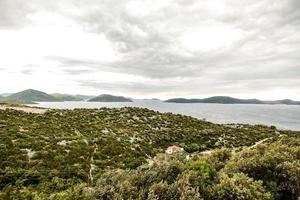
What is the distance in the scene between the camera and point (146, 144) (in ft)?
136

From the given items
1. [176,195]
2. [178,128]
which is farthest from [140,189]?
[178,128]

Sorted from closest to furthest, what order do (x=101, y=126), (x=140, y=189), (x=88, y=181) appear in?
(x=140, y=189)
(x=88, y=181)
(x=101, y=126)

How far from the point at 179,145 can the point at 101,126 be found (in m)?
15.7

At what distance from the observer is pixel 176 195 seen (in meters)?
10.9

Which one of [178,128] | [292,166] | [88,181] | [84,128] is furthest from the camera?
[178,128]

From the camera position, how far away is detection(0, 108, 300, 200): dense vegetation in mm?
11719

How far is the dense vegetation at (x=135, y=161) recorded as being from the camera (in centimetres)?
1172

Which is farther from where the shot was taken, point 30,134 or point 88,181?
point 30,134

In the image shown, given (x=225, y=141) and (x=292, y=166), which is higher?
(x=292, y=166)

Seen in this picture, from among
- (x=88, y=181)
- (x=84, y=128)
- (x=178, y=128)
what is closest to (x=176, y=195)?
(x=88, y=181)

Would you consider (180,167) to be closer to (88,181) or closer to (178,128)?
(88,181)

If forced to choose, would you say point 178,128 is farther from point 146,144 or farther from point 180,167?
point 180,167

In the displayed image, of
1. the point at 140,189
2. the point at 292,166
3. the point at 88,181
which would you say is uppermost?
the point at 292,166

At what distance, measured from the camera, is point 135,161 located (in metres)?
31.1
